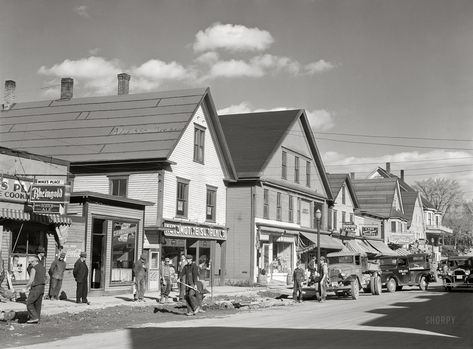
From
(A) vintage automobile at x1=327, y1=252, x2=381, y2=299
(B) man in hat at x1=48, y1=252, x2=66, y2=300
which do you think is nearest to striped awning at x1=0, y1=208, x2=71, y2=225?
(B) man in hat at x1=48, y1=252, x2=66, y2=300

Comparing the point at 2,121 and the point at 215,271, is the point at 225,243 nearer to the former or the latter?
the point at 215,271

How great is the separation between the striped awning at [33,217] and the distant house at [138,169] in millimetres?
1493

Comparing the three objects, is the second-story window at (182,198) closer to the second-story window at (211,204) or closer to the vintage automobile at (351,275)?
the second-story window at (211,204)

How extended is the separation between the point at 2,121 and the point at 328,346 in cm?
2844

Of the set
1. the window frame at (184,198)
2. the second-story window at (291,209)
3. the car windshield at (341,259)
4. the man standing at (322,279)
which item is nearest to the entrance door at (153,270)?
the window frame at (184,198)

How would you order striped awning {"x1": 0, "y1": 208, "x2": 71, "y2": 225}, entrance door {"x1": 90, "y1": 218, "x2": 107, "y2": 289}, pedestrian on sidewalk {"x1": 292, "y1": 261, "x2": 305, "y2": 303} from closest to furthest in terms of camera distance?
striped awning {"x1": 0, "y1": 208, "x2": 71, "y2": 225} < entrance door {"x1": 90, "y1": 218, "x2": 107, "y2": 289} < pedestrian on sidewalk {"x1": 292, "y1": 261, "x2": 305, "y2": 303}

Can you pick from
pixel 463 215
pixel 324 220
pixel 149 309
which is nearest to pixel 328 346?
pixel 149 309

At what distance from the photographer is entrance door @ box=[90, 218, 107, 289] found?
24.4m

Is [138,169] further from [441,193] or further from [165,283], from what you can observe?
[441,193]

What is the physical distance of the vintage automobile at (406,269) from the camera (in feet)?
113

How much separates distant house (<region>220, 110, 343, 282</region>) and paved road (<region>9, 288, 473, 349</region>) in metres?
15.3

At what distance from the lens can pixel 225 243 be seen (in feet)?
113

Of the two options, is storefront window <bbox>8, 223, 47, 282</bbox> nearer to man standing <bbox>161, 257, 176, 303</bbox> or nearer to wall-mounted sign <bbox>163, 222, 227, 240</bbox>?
man standing <bbox>161, 257, 176, 303</bbox>

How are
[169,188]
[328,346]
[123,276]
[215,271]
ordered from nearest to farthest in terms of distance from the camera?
1. [328,346]
2. [123,276]
3. [169,188]
4. [215,271]
